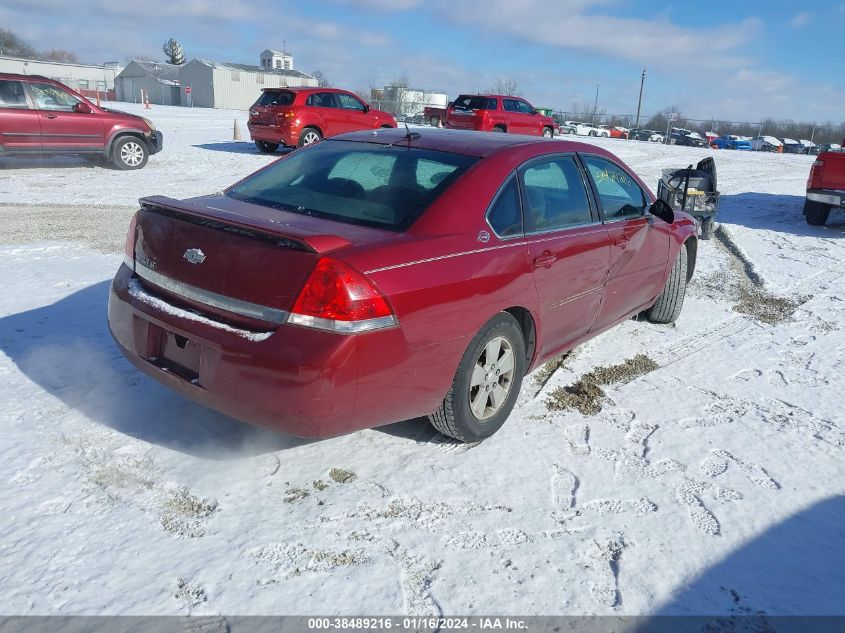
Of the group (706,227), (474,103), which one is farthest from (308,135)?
(706,227)

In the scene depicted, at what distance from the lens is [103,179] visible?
12.1m

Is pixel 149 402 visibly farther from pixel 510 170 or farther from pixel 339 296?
pixel 510 170

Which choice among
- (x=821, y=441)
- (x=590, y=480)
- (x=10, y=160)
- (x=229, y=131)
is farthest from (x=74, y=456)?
(x=229, y=131)

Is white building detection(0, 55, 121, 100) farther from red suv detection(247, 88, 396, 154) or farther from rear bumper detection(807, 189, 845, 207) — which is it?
rear bumper detection(807, 189, 845, 207)

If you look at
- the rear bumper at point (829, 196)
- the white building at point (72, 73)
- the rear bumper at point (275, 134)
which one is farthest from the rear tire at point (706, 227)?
the white building at point (72, 73)

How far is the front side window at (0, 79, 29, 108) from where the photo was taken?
465 inches

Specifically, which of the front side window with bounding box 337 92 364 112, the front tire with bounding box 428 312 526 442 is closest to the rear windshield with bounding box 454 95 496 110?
the front side window with bounding box 337 92 364 112

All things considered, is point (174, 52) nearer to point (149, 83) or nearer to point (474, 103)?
point (149, 83)

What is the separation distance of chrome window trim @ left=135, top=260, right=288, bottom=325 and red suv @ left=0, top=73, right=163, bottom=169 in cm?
1090

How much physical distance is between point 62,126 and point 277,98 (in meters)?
5.22

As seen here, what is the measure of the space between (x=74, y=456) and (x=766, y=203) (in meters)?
13.4

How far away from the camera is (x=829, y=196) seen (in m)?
10.3

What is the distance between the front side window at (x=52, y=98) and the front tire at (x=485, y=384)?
1203cm

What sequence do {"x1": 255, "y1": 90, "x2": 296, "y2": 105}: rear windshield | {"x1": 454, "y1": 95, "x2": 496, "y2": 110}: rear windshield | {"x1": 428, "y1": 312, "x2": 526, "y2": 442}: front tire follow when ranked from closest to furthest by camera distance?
{"x1": 428, "y1": 312, "x2": 526, "y2": 442}: front tire
{"x1": 255, "y1": 90, "x2": 296, "y2": 105}: rear windshield
{"x1": 454, "y1": 95, "x2": 496, "y2": 110}: rear windshield
